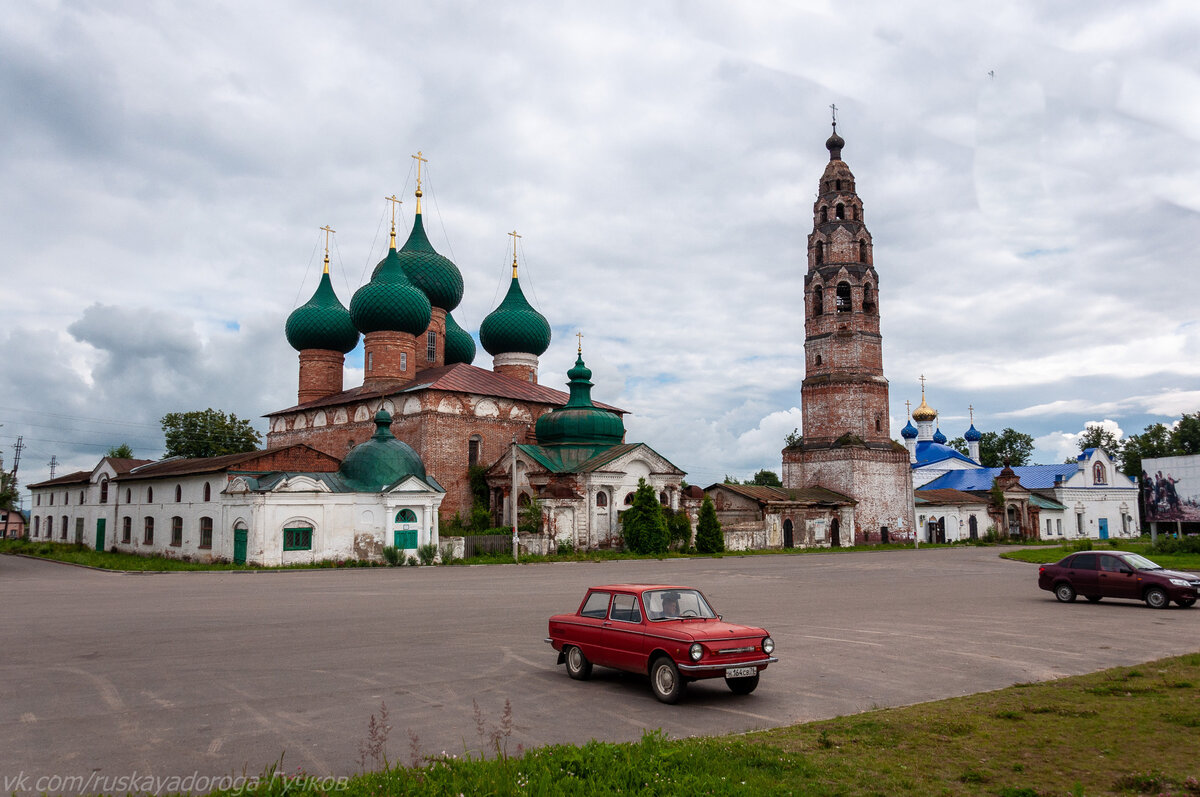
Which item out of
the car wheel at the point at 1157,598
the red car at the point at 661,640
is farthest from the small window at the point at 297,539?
the car wheel at the point at 1157,598

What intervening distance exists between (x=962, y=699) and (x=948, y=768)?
2.41m

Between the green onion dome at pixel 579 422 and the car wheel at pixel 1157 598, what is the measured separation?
26.3m

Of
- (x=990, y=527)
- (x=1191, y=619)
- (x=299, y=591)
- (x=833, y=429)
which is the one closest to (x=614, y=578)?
(x=299, y=591)

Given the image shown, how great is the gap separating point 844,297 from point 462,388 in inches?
1043

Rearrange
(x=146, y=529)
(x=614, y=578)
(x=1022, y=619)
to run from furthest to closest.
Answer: (x=146, y=529) < (x=614, y=578) < (x=1022, y=619)

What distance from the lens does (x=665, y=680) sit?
8320 millimetres

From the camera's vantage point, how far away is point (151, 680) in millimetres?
9094

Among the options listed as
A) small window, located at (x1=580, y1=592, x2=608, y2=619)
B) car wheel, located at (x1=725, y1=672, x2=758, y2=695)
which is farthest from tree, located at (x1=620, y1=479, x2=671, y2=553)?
car wheel, located at (x1=725, y1=672, x2=758, y2=695)

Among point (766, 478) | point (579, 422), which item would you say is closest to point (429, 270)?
point (579, 422)

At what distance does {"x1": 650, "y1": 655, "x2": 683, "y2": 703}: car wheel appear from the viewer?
8156 millimetres

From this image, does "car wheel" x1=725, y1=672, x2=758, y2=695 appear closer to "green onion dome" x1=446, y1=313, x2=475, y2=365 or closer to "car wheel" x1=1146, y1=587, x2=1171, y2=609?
"car wheel" x1=1146, y1=587, x2=1171, y2=609

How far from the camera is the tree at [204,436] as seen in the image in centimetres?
5681

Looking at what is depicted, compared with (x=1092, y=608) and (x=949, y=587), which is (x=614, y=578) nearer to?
(x=949, y=587)

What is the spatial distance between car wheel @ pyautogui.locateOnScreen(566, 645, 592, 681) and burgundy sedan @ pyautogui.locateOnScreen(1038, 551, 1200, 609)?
1284cm
